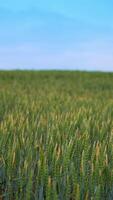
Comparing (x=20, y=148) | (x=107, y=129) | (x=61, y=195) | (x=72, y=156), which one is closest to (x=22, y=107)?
(x=107, y=129)

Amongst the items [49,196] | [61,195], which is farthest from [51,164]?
[49,196]

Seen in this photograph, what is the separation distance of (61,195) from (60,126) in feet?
5.80

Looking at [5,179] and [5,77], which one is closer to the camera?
[5,179]

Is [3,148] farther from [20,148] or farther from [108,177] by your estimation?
[108,177]

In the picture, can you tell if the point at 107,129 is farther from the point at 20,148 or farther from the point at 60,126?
the point at 20,148

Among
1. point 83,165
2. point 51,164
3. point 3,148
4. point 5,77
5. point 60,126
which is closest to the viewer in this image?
point 83,165

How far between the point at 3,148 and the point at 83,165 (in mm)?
1027

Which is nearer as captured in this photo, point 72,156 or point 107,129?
point 72,156

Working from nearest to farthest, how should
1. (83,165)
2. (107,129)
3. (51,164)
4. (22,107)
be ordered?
(83,165) → (51,164) → (107,129) → (22,107)

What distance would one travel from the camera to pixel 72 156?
3297 millimetres

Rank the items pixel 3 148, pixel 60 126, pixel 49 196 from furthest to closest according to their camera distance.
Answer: pixel 60 126 < pixel 3 148 < pixel 49 196

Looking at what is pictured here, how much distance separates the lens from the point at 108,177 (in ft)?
9.57

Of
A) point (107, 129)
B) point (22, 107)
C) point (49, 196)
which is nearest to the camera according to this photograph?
point (49, 196)

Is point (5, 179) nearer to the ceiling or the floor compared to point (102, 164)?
nearer to the floor
